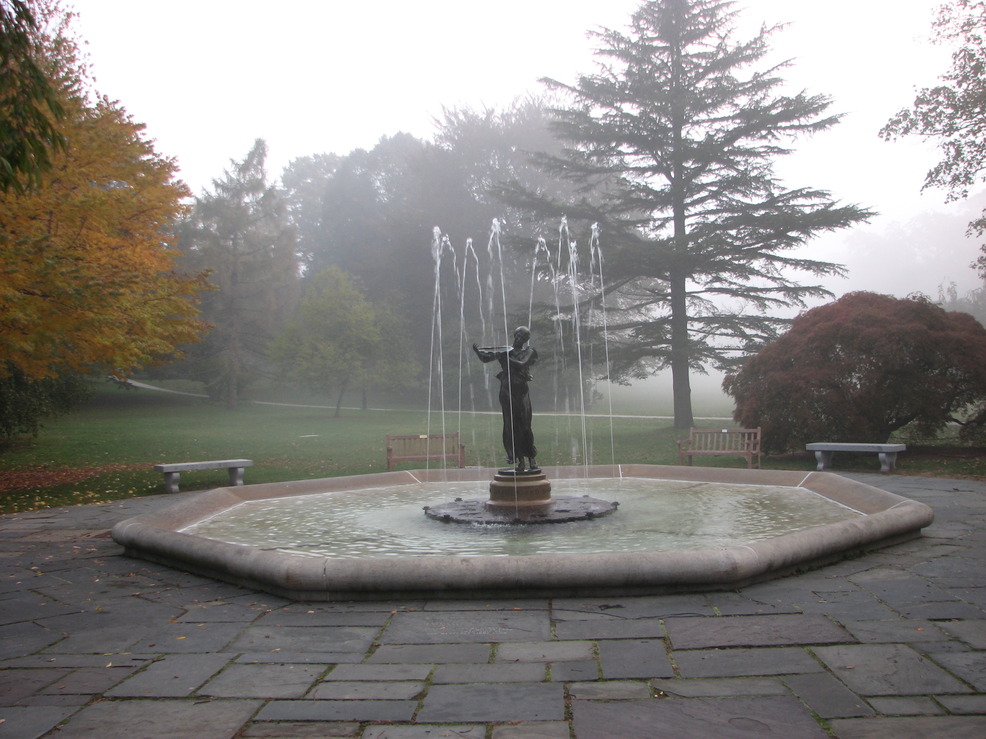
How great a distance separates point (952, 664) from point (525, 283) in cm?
4271

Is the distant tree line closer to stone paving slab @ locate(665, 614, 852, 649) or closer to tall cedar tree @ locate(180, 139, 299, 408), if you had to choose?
tall cedar tree @ locate(180, 139, 299, 408)

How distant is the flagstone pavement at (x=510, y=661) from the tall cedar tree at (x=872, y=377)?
28.9 feet

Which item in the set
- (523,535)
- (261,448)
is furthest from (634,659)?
(261,448)

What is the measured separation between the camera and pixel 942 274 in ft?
271

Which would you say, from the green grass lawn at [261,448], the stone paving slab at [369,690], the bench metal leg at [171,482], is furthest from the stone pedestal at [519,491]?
the green grass lawn at [261,448]

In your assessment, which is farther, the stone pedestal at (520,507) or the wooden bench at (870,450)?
the wooden bench at (870,450)

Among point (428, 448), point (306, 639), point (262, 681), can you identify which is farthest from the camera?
point (428, 448)

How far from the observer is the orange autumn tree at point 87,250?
11.3m

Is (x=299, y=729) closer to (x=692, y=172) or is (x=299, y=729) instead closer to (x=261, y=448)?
(x=261, y=448)

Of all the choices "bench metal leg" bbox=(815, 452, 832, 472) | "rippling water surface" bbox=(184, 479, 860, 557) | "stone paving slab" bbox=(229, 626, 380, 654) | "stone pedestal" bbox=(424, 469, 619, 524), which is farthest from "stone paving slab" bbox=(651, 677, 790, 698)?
"bench metal leg" bbox=(815, 452, 832, 472)

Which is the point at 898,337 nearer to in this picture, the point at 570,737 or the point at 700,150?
the point at 700,150

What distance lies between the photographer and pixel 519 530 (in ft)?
25.7

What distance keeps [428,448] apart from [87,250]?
6678 millimetres

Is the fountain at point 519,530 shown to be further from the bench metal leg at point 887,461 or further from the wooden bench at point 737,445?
the bench metal leg at point 887,461
